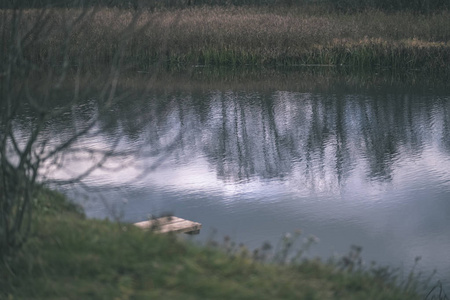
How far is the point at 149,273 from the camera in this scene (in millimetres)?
A: 4707

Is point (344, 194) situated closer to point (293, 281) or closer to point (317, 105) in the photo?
point (293, 281)

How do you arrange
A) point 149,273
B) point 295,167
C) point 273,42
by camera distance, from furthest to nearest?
point 273,42, point 295,167, point 149,273

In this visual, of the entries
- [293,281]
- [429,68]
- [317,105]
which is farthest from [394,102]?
[293,281]

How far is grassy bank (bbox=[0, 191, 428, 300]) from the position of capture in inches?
177

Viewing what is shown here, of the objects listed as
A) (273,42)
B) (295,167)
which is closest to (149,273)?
(295,167)

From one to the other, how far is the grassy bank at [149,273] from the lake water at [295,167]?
0.77m

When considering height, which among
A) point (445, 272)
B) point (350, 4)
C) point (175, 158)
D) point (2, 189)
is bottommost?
point (445, 272)

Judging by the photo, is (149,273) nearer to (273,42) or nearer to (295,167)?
(295,167)

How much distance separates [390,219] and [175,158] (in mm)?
4228

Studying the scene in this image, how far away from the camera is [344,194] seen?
982 cm

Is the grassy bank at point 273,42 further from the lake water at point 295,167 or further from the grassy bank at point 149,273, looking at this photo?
the grassy bank at point 149,273

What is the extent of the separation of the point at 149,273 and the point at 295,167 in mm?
6773

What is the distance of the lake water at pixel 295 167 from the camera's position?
A: 813 cm

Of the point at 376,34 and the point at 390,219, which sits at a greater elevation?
the point at 376,34
